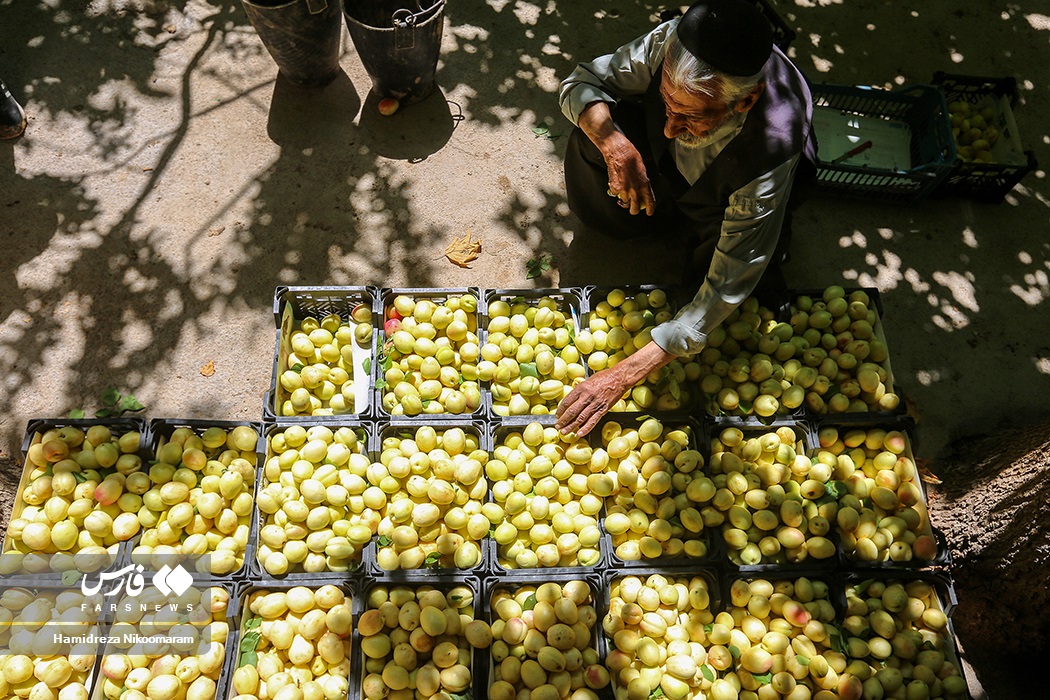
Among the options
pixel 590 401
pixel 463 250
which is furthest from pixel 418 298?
pixel 590 401

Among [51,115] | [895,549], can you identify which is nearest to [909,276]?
[895,549]

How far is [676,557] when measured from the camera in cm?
329

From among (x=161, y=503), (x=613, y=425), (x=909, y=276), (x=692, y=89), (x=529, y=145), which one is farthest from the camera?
(x=529, y=145)

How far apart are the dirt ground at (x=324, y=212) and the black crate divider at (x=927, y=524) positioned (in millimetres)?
983

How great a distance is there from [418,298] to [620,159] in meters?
1.48

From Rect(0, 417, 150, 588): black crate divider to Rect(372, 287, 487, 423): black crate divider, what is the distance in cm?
124

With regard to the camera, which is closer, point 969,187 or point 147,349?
point 147,349

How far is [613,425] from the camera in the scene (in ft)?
11.9

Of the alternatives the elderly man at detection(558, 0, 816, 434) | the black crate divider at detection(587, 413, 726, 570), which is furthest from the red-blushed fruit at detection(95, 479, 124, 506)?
the black crate divider at detection(587, 413, 726, 570)

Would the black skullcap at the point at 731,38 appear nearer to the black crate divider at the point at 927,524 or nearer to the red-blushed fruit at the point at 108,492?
the black crate divider at the point at 927,524

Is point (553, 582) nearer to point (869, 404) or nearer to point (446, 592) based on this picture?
point (446, 592)

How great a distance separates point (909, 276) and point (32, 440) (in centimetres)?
596

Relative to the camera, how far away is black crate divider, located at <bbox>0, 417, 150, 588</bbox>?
3.10m

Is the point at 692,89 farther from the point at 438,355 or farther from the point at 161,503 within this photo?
the point at 161,503
